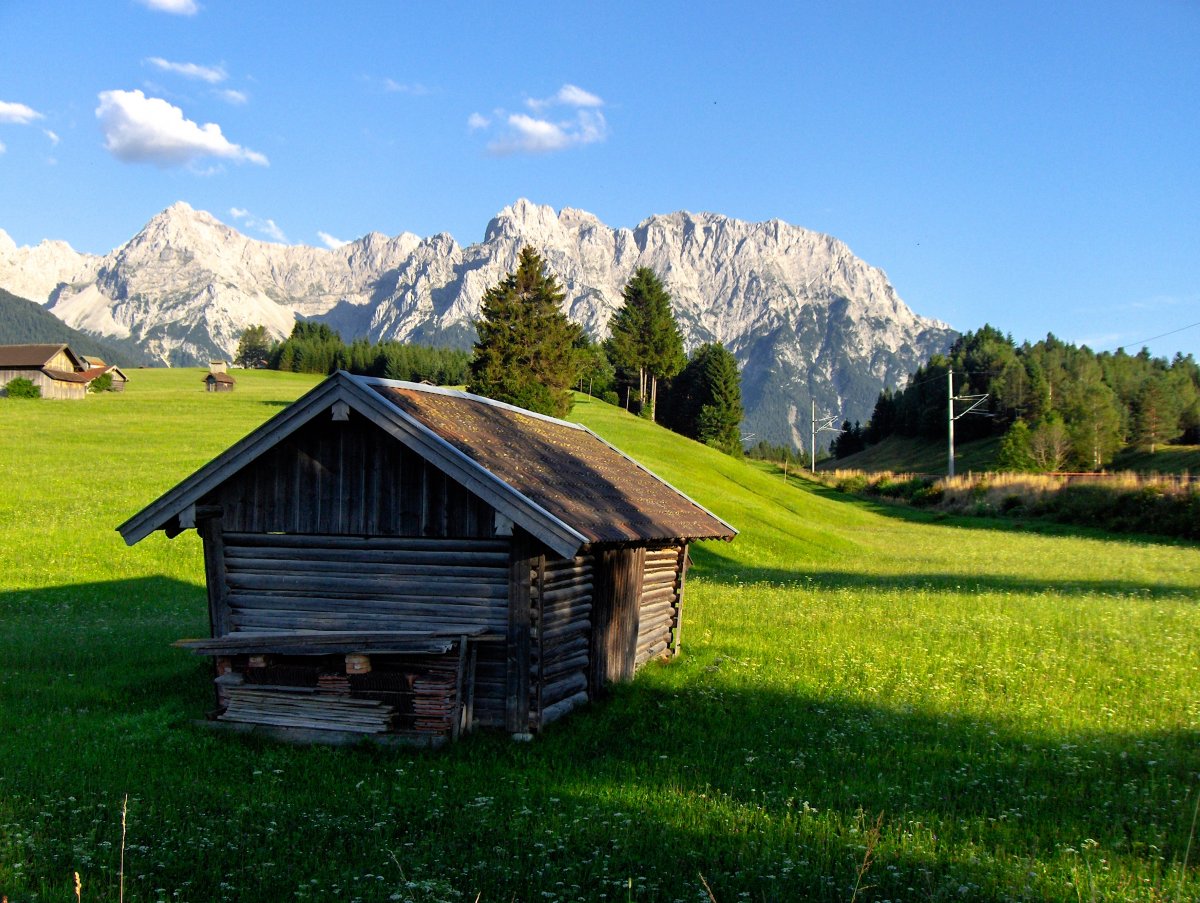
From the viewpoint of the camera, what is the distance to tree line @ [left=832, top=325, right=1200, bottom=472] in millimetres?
92125

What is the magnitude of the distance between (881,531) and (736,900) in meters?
54.3

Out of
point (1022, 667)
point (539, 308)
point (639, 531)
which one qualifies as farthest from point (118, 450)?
point (1022, 667)

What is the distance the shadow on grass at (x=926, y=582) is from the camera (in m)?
29.4

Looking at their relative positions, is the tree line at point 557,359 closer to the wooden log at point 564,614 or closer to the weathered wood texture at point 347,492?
the wooden log at point 564,614

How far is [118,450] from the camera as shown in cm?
4822

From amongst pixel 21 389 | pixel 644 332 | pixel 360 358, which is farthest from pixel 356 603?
pixel 360 358

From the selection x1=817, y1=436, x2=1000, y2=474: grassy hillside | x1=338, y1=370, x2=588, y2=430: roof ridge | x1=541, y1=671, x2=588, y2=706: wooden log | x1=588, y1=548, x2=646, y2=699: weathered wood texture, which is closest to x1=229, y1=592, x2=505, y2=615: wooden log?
x1=541, y1=671, x2=588, y2=706: wooden log

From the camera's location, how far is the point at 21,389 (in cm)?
7588

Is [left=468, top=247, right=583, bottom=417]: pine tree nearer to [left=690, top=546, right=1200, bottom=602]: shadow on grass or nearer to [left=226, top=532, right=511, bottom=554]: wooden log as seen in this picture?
[left=690, top=546, right=1200, bottom=602]: shadow on grass

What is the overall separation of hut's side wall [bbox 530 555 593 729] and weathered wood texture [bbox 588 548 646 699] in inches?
8.3

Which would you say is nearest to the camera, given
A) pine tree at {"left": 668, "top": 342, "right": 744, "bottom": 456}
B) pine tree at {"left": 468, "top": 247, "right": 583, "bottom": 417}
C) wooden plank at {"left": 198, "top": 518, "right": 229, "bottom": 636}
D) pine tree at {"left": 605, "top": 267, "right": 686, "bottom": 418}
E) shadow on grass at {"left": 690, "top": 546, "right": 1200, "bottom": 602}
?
wooden plank at {"left": 198, "top": 518, "right": 229, "bottom": 636}

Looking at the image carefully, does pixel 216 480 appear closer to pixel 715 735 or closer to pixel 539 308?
pixel 715 735

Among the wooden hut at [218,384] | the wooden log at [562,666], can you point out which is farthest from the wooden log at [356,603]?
the wooden hut at [218,384]

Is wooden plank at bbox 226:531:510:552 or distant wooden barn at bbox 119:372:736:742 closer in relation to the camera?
distant wooden barn at bbox 119:372:736:742
